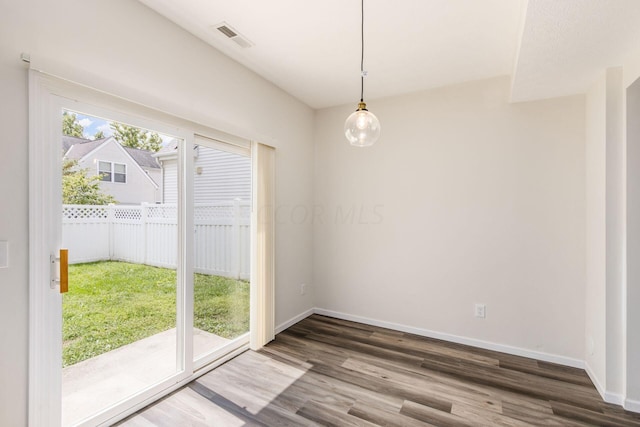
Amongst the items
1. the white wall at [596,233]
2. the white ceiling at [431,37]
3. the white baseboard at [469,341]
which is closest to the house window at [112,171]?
the white ceiling at [431,37]

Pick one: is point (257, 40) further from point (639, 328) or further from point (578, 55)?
point (639, 328)

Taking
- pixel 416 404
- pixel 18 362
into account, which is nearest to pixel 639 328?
pixel 416 404

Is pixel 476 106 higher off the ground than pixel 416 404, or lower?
higher

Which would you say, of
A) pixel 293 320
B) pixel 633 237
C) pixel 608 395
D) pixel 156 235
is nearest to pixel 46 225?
pixel 156 235

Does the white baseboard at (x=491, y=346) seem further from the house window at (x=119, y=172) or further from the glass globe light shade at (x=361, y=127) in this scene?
the glass globe light shade at (x=361, y=127)

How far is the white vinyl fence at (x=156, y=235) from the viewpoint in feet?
6.22

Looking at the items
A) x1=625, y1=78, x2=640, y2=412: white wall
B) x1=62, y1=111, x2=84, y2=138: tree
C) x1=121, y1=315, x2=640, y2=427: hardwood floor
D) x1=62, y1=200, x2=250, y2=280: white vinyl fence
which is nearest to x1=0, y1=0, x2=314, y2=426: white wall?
x1=62, y1=111, x2=84, y2=138: tree

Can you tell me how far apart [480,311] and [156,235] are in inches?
127

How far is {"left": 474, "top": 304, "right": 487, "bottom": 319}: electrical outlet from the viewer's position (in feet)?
10.3

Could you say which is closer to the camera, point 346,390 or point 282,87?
point 346,390

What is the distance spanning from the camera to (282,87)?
11.4 feet

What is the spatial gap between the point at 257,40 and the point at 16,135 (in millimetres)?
1773

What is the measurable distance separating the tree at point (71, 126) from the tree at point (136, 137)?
20 cm

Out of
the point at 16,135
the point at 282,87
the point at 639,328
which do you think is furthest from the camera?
the point at 282,87
